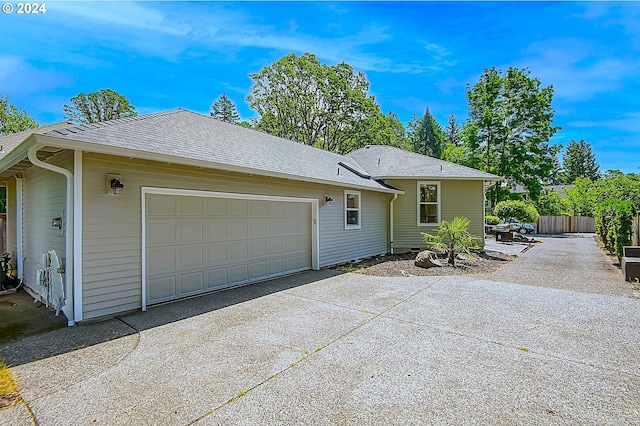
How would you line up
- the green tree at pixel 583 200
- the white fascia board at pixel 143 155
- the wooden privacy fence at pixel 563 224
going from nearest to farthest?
the white fascia board at pixel 143 155 → the wooden privacy fence at pixel 563 224 → the green tree at pixel 583 200

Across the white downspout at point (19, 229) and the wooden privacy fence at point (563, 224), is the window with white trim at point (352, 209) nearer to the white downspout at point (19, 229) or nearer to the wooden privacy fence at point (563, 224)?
the white downspout at point (19, 229)

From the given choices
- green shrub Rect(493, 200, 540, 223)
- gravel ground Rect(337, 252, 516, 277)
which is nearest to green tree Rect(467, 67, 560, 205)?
green shrub Rect(493, 200, 540, 223)

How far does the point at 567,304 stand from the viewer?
18.7ft

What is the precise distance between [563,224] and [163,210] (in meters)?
30.5

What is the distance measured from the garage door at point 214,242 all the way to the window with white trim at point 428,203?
5.76m

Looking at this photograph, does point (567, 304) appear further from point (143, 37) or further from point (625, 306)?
point (143, 37)

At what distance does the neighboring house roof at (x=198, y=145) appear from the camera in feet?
15.5

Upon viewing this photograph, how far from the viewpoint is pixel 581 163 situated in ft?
161

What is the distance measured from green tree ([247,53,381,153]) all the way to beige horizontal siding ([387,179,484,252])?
16.5m

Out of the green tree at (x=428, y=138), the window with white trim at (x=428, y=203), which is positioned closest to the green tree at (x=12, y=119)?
the window with white trim at (x=428, y=203)

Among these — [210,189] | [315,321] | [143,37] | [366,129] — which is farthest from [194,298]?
[366,129]

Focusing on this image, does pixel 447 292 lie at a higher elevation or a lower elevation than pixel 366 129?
lower

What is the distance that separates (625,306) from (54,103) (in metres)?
35.6

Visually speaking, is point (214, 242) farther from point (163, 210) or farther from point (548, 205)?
point (548, 205)
